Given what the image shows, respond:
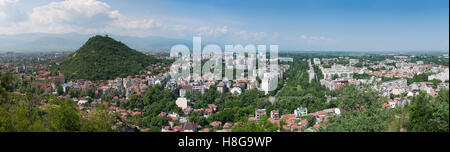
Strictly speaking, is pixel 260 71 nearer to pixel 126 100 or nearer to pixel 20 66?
pixel 126 100

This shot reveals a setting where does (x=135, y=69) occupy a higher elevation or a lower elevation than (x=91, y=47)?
lower

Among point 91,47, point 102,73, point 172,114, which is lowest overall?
Answer: point 172,114

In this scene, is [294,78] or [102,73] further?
[294,78]
